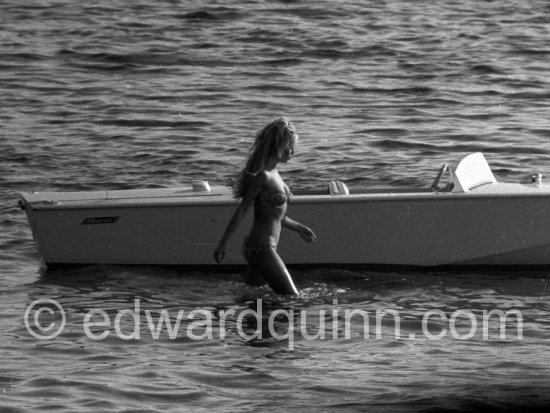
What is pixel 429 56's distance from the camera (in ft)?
85.9

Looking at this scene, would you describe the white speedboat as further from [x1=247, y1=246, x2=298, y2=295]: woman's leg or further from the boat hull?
[x1=247, y1=246, x2=298, y2=295]: woman's leg

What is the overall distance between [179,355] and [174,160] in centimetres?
841

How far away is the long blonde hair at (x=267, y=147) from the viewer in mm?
11500

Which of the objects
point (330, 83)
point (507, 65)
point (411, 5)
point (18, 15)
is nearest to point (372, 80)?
point (330, 83)


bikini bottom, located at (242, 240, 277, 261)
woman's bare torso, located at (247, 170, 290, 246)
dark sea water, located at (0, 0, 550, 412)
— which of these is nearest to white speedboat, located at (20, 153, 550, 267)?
dark sea water, located at (0, 0, 550, 412)

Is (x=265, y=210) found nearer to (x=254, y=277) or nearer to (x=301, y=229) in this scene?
(x=301, y=229)

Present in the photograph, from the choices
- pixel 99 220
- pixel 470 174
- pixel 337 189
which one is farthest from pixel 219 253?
pixel 470 174

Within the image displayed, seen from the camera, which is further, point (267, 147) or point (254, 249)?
point (254, 249)

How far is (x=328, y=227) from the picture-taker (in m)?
13.2

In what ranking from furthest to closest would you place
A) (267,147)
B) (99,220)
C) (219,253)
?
(99,220)
(219,253)
(267,147)

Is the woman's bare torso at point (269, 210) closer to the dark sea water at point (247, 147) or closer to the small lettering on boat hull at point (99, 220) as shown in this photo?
the dark sea water at point (247, 147)

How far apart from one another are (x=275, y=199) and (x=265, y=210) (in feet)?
0.47

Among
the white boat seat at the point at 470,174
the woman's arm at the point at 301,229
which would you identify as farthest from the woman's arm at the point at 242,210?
the white boat seat at the point at 470,174

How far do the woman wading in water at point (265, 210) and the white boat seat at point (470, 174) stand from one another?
1.79m
